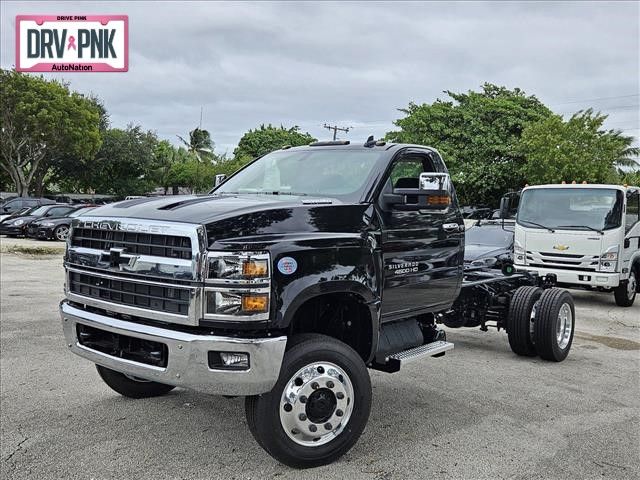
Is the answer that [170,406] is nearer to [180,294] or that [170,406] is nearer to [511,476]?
[180,294]

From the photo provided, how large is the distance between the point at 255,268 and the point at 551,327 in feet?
14.1

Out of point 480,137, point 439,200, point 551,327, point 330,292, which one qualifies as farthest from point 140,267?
point 480,137

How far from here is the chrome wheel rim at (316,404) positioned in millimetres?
3850

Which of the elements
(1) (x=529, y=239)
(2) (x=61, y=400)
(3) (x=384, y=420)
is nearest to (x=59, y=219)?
(1) (x=529, y=239)

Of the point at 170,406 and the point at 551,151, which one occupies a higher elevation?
the point at 551,151

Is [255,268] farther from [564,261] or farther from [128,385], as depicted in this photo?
[564,261]

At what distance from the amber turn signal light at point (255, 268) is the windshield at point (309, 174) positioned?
45.8 inches

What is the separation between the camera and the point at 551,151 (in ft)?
110

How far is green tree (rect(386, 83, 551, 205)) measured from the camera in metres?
38.5

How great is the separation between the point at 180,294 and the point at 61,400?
2312 mm

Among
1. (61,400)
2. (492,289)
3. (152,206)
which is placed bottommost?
(61,400)

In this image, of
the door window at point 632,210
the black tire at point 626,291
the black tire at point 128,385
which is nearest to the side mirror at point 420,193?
the black tire at point 128,385

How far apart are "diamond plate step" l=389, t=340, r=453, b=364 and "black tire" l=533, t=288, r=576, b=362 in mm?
2103

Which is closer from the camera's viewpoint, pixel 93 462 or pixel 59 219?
pixel 93 462
